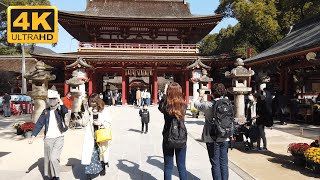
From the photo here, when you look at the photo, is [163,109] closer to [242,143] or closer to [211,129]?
[211,129]

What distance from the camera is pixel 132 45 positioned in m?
27.8

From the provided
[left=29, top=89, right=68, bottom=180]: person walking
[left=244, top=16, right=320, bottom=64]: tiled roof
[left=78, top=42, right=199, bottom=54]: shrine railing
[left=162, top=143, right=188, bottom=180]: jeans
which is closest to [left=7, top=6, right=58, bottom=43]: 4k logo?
[left=29, top=89, right=68, bottom=180]: person walking

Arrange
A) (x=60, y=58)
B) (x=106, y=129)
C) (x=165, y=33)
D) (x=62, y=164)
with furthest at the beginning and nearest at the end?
(x=165, y=33)
(x=60, y=58)
(x=62, y=164)
(x=106, y=129)

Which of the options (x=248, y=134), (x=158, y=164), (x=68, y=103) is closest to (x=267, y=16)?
(x=68, y=103)

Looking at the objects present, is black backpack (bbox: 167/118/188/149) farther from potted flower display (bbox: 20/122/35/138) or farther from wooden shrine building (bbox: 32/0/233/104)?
wooden shrine building (bbox: 32/0/233/104)

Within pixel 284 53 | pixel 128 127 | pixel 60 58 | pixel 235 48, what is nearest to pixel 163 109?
pixel 128 127

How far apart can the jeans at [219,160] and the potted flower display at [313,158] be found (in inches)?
84.4

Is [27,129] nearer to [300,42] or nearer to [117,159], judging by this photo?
[117,159]

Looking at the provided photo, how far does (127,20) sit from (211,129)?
78.3 feet

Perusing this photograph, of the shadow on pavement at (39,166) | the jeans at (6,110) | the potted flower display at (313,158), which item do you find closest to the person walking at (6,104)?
the jeans at (6,110)

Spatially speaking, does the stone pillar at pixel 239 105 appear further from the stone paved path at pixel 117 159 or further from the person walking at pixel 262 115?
the person walking at pixel 262 115

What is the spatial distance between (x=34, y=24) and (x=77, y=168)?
128 inches

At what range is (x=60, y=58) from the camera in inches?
997

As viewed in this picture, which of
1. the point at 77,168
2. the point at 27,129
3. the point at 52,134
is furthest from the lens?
the point at 27,129
